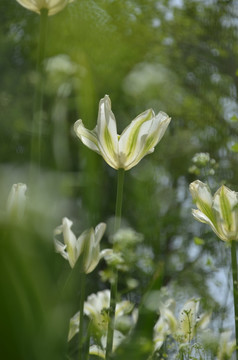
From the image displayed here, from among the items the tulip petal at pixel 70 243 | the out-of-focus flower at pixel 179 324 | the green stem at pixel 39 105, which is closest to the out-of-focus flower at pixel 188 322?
the out-of-focus flower at pixel 179 324

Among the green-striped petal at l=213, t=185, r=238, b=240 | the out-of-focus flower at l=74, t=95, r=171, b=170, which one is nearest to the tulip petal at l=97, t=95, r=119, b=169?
the out-of-focus flower at l=74, t=95, r=171, b=170

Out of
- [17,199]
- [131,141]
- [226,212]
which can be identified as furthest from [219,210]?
[17,199]

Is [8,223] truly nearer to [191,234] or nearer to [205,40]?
[191,234]

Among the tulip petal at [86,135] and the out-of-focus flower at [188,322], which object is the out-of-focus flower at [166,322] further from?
the tulip petal at [86,135]

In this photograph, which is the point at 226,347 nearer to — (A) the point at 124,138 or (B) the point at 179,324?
(B) the point at 179,324

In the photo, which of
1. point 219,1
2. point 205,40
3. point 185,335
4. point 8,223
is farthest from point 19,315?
point 205,40

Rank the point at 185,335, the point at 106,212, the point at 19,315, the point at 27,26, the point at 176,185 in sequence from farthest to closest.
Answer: the point at 176,185 < the point at 27,26 < the point at 106,212 < the point at 185,335 < the point at 19,315
